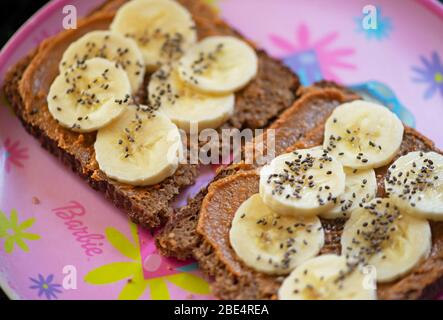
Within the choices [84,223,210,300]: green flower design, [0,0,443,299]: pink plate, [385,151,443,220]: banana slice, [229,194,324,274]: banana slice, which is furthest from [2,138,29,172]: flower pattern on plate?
[385,151,443,220]: banana slice

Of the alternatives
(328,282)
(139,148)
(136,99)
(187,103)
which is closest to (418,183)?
(328,282)

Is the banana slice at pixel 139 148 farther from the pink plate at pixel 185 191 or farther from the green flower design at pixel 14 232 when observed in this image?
the green flower design at pixel 14 232

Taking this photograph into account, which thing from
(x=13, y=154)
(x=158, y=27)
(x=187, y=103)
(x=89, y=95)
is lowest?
(x=13, y=154)

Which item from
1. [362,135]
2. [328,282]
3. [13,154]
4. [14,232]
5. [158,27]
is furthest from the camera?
[158,27]

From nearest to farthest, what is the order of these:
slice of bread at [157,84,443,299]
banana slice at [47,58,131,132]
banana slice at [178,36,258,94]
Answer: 1. slice of bread at [157,84,443,299]
2. banana slice at [47,58,131,132]
3. banana slice at [178,36,258,94]

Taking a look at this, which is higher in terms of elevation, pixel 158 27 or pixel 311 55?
pixel 158 27

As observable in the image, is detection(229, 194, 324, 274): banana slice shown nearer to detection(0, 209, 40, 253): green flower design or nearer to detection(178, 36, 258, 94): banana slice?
detection(178, 36, 258, 94): banana slice

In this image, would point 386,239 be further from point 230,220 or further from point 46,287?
point 46,287
